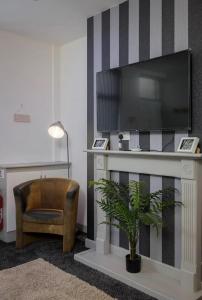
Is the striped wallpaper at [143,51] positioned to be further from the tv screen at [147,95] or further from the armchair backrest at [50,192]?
the armchair backrest at [50,192]

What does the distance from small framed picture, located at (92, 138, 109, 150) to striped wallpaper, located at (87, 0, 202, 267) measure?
9 centimetres

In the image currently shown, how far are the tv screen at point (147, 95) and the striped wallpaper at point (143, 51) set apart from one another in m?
0.10

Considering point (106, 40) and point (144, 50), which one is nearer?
point (144, 50)

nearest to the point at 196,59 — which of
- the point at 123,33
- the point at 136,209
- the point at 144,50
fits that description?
the point at 144,50

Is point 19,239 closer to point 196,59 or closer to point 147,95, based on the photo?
point 147,95

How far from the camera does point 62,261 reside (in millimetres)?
2811

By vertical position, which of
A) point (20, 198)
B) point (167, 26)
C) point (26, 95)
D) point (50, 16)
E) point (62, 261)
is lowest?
point (62, 261)

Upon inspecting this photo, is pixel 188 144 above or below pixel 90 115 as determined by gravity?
below

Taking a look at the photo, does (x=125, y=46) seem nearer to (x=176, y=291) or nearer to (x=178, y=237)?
(x=178, y=237)

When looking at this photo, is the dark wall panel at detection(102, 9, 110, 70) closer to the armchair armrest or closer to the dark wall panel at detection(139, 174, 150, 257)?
the dark wall panel at detection(139, 174, 150, 257)

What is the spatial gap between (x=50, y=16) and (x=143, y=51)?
4.25 feet

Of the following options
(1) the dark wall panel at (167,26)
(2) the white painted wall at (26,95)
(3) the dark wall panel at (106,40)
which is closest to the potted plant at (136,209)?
(1) the dark wall panel at (167,26)

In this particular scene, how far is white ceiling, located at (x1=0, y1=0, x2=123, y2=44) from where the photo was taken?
2922mm

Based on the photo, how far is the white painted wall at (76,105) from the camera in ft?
12.5
